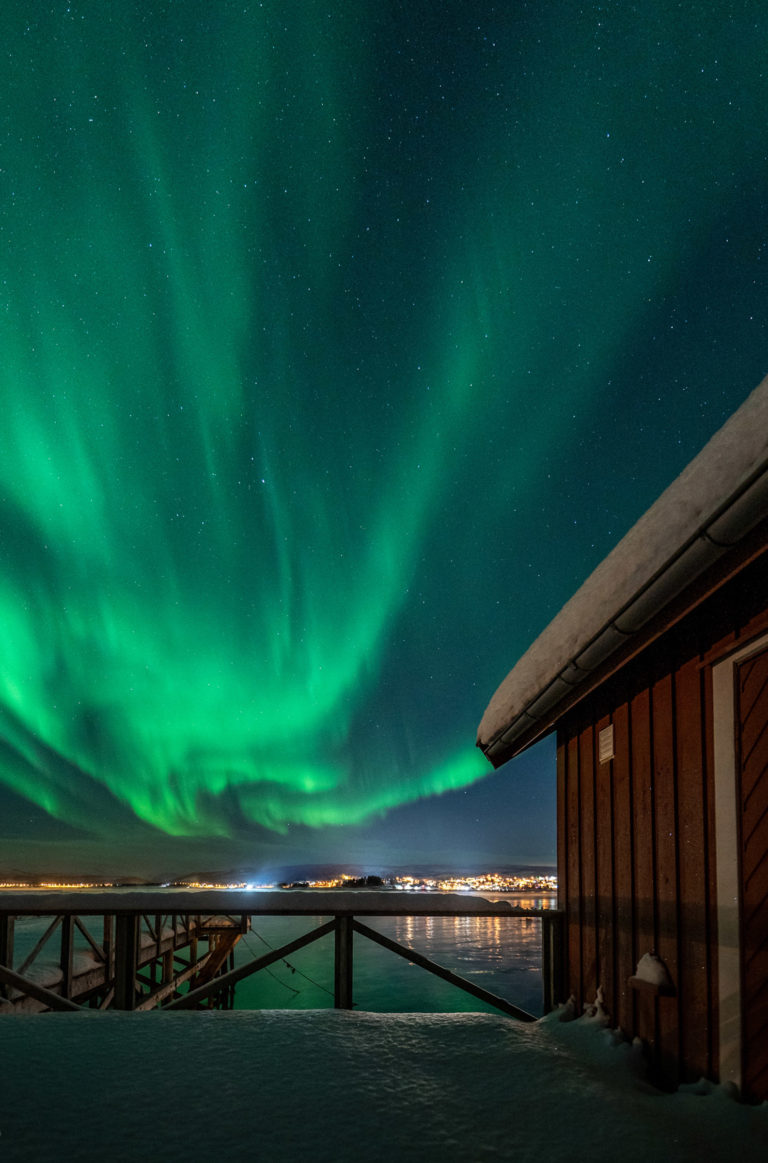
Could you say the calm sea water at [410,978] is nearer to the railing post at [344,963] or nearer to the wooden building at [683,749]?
the railing post at [344,963]

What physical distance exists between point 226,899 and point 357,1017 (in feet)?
4.26

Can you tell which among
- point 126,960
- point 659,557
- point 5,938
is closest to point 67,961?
point 5,938

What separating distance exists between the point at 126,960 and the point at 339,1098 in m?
2.84

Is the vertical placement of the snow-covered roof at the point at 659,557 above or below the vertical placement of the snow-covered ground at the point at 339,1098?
above

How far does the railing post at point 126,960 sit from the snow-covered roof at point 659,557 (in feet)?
10.6

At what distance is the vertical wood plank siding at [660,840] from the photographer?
142 inches

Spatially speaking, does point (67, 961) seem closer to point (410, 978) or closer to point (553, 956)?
point (553, 956)

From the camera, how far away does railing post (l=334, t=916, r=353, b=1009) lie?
16.9 ft

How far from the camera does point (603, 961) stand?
477cm

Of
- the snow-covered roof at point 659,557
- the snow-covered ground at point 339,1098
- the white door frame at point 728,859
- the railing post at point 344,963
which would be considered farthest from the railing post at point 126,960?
the white door frame at point 728,859

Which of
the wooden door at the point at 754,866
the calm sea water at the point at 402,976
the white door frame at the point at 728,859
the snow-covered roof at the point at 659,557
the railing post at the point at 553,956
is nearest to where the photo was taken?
the snow-covered roof at the point at 659,557

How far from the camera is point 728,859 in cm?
347

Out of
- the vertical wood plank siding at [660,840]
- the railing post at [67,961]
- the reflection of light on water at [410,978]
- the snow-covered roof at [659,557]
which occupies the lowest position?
the reflection of light on water at [410,978]

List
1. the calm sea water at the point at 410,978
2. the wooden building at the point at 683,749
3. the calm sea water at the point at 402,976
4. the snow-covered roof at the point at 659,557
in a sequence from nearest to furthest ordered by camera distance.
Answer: the snow-covered roof at the point at 659,557 < the wooden building at the point at 683,749 < the calm sea water at the point at 402,976 < the calm sea water at the point at 410,978
